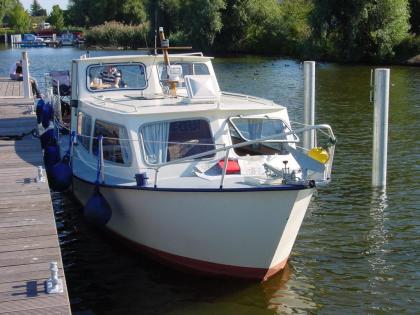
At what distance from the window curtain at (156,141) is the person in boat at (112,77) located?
9.94 ft

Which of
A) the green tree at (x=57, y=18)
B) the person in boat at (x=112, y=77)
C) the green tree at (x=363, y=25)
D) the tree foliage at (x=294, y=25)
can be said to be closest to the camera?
the person in boat at (x=112, y=77)

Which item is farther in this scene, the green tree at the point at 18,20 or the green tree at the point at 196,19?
the green tree at the point at 18,20

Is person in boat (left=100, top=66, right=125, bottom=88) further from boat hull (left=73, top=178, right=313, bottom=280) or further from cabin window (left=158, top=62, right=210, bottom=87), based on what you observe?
boat hull (left=73, top=178, right=313, bottom=280)

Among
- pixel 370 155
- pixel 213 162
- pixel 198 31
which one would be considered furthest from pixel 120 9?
pixel 213 162

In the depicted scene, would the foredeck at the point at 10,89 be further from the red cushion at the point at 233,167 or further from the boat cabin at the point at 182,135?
the red cushion at the point at 233,167

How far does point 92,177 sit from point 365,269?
15.6ft

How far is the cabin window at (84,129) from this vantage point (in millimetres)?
11562

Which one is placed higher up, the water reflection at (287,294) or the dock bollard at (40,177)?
the dock bollard at (40,177)

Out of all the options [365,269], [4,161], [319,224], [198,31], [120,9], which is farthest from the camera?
[120,9]

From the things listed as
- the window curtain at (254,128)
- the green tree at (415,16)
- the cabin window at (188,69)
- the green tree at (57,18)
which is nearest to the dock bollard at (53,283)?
the window curtain at (254,128)

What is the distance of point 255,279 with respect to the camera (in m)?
9.27

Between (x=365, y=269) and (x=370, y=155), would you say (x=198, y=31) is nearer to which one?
(x=370, y=155)

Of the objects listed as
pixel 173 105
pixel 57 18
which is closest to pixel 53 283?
pixel 173 105

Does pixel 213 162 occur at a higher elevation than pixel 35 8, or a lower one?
lower
